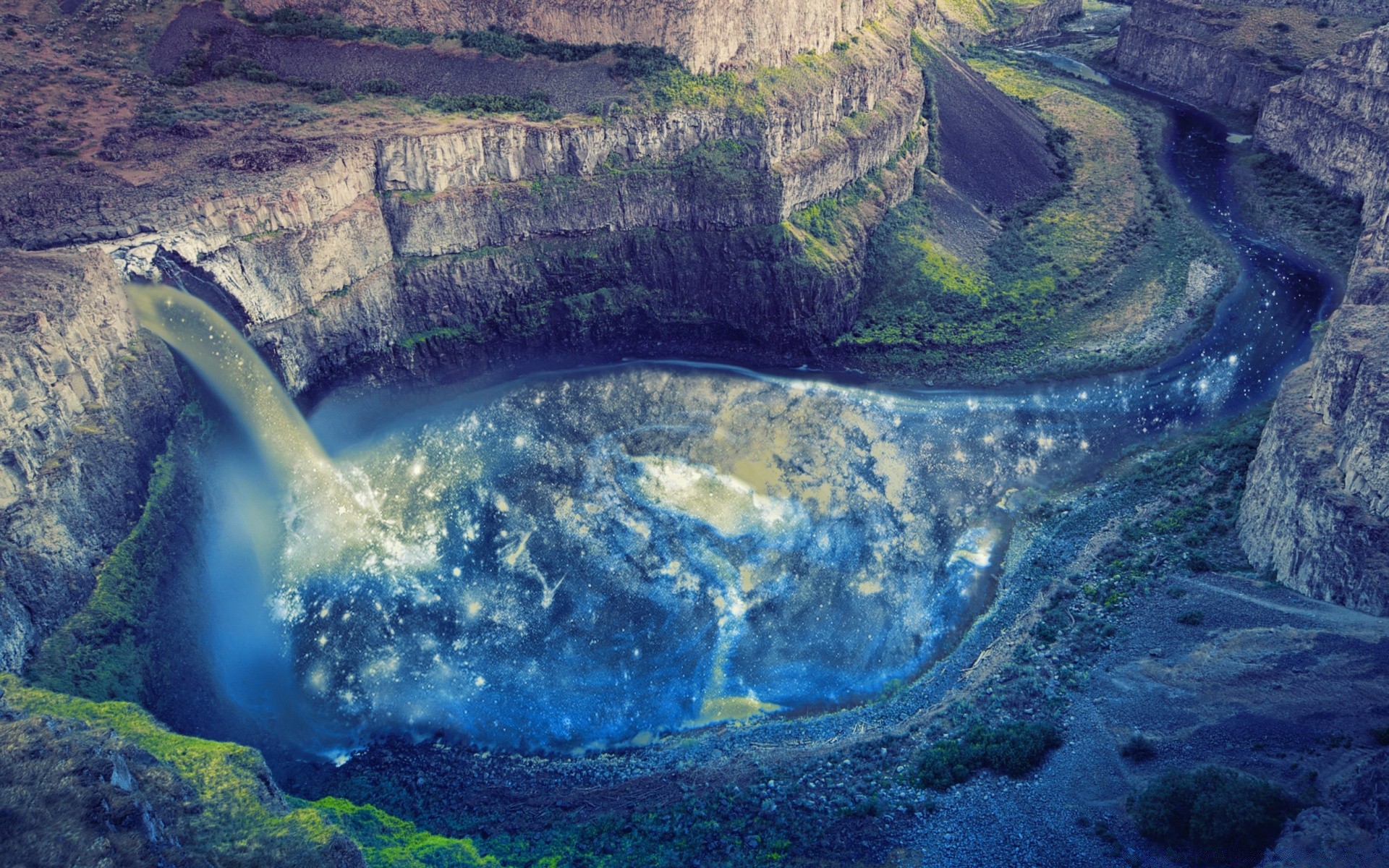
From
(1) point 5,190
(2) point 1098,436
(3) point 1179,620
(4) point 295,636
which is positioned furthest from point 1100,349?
(1) point 5,190

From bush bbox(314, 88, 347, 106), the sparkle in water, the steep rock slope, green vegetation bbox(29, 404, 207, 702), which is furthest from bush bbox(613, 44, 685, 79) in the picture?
the steep rock slope

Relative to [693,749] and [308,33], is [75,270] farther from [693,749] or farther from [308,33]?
[693,749]

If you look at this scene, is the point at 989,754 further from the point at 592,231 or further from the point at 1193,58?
the point at 1193,58

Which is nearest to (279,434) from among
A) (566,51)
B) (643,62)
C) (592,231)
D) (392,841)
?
(592,231)

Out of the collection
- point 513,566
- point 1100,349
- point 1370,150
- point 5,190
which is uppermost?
point 1370,150

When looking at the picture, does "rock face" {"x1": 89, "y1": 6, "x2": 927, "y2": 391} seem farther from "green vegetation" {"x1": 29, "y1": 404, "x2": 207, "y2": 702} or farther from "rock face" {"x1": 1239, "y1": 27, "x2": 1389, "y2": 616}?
"rock face" {"x1": 1239, "y1": 27, "x2": 1389, "y2": 616}

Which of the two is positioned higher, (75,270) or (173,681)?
(75,270)

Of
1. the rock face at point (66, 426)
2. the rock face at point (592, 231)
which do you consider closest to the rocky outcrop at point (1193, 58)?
the rock face at point (592, 231)
